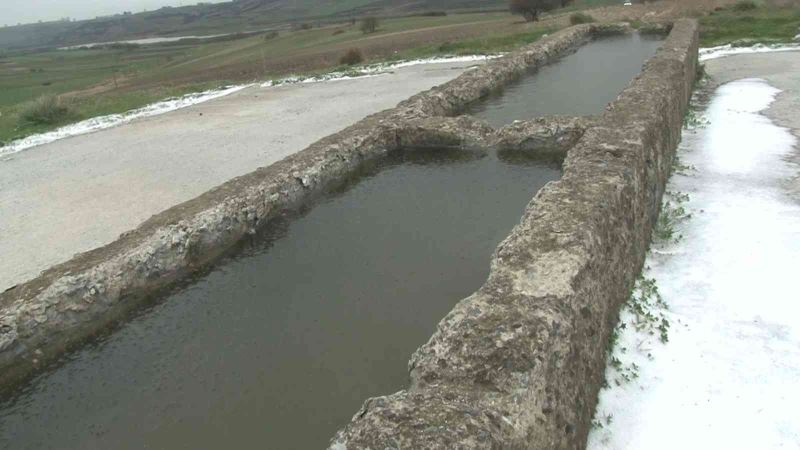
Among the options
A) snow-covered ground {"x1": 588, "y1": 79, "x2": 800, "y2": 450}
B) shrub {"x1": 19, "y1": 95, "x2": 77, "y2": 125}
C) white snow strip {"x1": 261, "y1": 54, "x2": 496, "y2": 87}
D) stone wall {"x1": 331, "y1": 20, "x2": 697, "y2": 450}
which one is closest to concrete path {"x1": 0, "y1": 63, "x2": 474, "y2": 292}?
white snow strip {"x1": 261, "y1": 54, "x2": 496, "y2": 87}

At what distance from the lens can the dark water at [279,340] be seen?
5.37 meters

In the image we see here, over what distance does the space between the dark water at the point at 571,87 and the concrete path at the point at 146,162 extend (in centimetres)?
409

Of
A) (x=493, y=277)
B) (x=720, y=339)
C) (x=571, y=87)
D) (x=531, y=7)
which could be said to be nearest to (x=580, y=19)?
(x=531, y=7)

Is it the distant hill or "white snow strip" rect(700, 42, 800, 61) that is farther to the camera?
the distant hill

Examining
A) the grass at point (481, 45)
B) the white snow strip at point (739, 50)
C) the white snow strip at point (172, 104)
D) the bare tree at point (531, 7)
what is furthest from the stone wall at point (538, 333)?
the bare tree at point (531, 7)

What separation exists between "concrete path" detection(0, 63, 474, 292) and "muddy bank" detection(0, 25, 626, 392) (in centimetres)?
200

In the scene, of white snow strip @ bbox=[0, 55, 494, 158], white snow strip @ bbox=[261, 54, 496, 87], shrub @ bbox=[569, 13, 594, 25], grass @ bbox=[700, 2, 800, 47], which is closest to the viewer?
white snow strip @ bbox=[0, 55, 494, 158]

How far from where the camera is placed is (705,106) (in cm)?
1534

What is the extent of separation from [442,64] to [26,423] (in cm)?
2433

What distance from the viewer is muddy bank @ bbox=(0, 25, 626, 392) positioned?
6645 millimetres

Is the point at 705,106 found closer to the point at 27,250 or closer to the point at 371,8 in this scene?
the point at 27,250

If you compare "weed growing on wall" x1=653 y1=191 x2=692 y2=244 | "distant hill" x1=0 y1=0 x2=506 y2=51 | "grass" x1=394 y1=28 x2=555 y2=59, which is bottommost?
"weed growing on wall" x1=653 y1=191 x2=692 y2=244

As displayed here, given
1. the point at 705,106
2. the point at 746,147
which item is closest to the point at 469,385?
the point at 746,147

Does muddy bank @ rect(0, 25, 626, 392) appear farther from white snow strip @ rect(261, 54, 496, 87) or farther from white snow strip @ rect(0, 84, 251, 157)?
white snow strip @ rect(261, 54, 496, 87)
